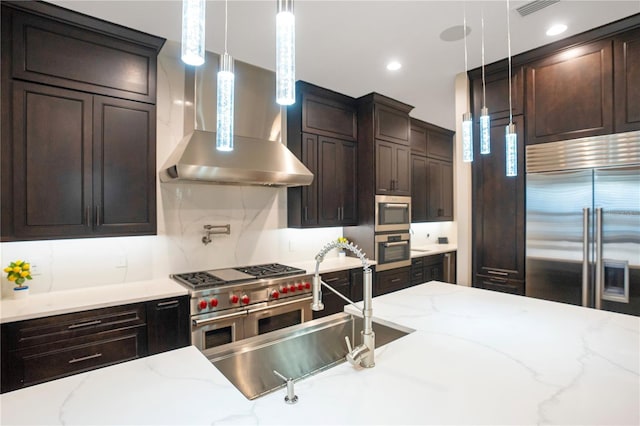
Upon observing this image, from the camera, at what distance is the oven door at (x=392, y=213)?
12.7 feet

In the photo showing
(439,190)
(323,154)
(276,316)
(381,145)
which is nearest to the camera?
(276,316)

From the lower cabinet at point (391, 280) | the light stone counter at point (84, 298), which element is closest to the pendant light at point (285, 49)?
the light stone counter at point (84, 298)

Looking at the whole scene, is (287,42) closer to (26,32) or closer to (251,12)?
(251,12)

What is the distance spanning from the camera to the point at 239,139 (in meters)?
2.95

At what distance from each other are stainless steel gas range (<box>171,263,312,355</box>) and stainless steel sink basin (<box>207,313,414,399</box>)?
1122 mm

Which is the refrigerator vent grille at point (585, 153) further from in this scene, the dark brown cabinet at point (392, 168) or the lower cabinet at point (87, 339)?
the lower cabinet at point (87, 339)

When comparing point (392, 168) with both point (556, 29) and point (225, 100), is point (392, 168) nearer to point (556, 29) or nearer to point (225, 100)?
point (556, 29)

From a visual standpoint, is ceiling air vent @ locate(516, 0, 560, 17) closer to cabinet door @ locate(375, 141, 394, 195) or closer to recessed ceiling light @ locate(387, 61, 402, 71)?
recessed ceiling light @ locate(387, 61, 402, 71)

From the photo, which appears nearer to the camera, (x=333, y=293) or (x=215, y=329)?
(x=215, y=329)

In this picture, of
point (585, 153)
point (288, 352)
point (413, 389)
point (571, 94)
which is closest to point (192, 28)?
point (413, 389)

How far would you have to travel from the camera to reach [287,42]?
0.86 m

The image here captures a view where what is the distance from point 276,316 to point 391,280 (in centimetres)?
166

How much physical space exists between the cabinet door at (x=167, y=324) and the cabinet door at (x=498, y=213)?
8.62 ft

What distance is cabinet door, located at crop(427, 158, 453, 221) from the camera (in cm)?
Result: 525
